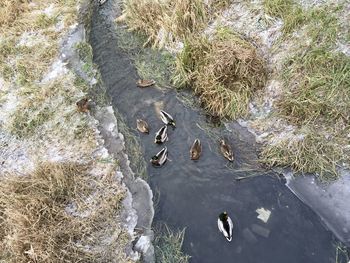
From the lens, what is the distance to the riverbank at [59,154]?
571cm

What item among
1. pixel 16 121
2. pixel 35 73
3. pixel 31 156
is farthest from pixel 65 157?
pixel 35 73

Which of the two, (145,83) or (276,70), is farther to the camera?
(145,83)

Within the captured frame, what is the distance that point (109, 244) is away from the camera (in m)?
5.83

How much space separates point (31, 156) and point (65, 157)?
26.0 inches

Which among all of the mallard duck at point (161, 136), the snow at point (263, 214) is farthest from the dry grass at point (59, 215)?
the snow at point (263, 214)

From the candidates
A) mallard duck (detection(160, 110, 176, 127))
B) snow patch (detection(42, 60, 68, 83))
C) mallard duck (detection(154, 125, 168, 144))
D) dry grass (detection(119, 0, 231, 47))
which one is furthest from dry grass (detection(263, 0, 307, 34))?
snow patch (detection(42, 60, 68, 83))

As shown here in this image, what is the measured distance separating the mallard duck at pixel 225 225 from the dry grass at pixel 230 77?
7.25 feet

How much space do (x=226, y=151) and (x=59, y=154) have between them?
10.1 ft

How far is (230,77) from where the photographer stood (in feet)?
24.9

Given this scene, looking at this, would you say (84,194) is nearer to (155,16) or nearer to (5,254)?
(5,254)

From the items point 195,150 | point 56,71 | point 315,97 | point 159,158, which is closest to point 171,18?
point 56,71

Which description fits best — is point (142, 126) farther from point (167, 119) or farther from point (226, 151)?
point (226, 151)

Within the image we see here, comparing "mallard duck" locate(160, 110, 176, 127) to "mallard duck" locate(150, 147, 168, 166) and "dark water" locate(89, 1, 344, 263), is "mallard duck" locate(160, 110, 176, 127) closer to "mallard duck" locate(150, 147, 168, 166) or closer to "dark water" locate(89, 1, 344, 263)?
"dark water" locate(89, 1, 344, 263)

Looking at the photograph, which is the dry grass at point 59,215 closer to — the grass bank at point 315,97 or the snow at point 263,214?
the snow at point 263,214
